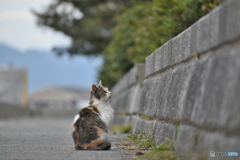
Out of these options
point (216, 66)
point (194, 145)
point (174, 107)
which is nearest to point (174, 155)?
point (194, 145)

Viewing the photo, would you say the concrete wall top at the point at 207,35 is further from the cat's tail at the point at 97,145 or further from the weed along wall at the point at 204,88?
the cat's tail at the point at 97,145

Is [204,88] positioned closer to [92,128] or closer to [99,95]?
[92,128]

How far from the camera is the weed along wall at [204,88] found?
3166 millimetres

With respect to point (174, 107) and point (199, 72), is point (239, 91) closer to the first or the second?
point (199, 72)

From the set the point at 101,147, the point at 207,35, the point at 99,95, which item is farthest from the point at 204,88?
the point at 99,95

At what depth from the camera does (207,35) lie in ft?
12.7

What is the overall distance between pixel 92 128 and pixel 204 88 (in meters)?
2.52

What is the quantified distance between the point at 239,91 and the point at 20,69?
2189 inches

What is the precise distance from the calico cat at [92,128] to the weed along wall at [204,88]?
31.5 inches

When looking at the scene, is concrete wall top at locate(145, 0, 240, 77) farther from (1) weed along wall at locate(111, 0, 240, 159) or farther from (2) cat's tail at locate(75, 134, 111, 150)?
(2) cat's tail at locate(75, 134, 111, 150)

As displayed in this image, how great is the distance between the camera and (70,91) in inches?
3371

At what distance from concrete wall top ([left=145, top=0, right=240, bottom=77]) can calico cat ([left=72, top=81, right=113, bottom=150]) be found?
1316mm

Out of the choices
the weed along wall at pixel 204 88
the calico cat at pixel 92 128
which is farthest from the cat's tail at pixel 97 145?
the weed along wall at pixel 204 88

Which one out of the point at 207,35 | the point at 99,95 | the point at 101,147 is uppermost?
the point at 207,35
